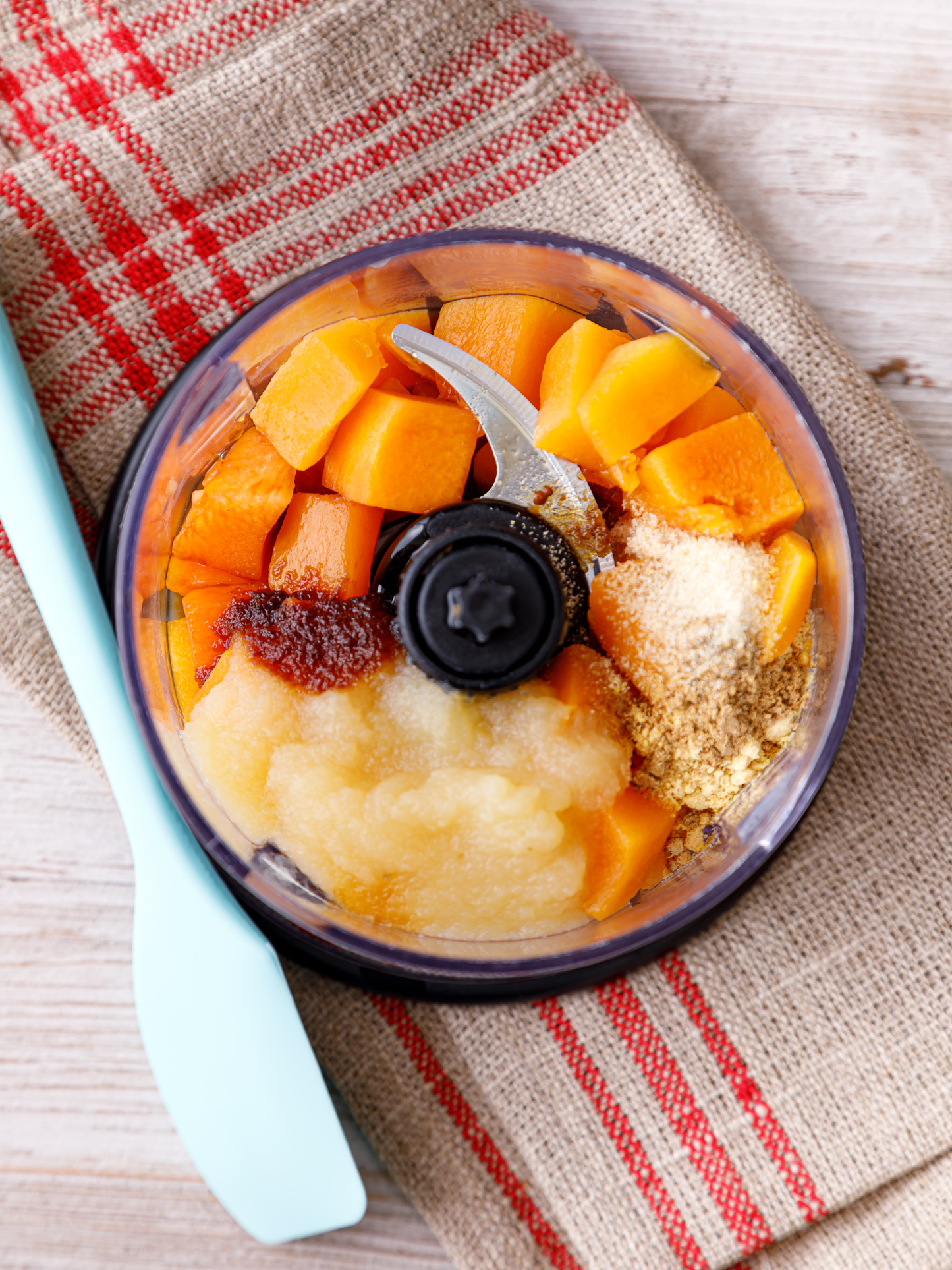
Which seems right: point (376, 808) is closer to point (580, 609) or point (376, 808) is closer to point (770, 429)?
point (580, 609)

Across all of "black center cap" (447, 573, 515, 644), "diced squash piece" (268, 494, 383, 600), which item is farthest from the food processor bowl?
"black center cap" (447, 573, 515, 644)

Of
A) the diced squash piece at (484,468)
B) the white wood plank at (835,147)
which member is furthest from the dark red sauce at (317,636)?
the white wood plank at (835,147)

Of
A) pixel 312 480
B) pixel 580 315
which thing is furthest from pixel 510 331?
pixel 312 480

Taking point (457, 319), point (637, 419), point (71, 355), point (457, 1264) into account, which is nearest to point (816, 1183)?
point (457, 1264)

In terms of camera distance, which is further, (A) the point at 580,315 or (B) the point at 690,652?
(A) the point at 580,315

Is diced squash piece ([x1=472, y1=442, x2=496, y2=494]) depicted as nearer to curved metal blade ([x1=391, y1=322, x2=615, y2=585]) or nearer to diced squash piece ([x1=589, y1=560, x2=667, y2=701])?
curved metal blade ([x1=391, y1=322, x2=615, y2=585])

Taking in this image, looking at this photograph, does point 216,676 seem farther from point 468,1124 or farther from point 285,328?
point 468,1124
